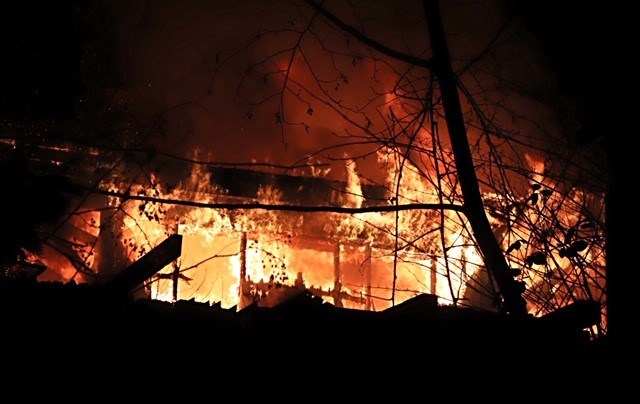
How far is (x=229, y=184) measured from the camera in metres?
12.2

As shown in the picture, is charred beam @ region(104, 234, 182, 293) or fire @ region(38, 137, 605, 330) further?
fire @ region(38, 137, 605, 330)

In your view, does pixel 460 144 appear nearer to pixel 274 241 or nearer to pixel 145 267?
pixel 145 267

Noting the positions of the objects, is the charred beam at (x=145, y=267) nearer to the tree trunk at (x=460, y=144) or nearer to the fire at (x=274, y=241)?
the tree trunk at (x=460, y=144)

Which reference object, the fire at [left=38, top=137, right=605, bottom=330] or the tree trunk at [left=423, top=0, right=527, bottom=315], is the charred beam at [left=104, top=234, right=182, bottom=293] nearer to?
the tree trunk at [left=423, top=0, right=527, bottom=315]

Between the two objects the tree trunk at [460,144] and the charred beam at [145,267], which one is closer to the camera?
the charred beam at [145,267]

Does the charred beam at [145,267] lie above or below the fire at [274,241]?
below

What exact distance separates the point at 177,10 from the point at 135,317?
1235 cm

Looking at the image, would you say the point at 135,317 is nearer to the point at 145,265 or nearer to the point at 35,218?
the point at 145,265

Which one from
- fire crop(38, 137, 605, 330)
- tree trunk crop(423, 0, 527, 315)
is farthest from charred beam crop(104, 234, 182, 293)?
fire crop(38, 137, 605, 330)

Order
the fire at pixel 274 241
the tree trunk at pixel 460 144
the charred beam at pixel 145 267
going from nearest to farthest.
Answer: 1. the charred beam at pixel 145 267
2. the tree trunk at pixel 460 144
3. the fire at pixel 274 241

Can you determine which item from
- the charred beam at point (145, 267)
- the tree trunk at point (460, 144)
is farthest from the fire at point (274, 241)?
the charred beam at point (145, 267)

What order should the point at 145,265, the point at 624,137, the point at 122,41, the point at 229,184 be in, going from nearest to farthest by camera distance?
the point at 624,137 → the point at 145,265 → the point at 229,184 → the point at 122,41

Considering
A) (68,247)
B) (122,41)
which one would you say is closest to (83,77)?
(122,41)

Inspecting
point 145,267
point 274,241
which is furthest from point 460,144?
point 274,241
